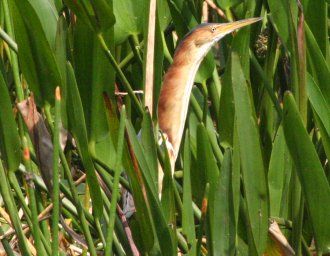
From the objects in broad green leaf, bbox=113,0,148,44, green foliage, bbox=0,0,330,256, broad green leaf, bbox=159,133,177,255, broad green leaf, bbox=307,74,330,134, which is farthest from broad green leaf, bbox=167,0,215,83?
A: broad green leaf, bbox=159,133,177,255

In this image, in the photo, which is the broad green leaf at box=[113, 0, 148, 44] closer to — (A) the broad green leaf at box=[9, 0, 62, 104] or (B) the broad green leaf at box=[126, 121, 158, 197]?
(A) the broad green leaf at box=[9, 0, 62, 104]

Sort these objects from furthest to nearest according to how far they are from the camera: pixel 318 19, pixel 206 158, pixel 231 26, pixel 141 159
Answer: pixel 231 26 → pixel 318 19 → pixel 206 158 → pixel 141 159

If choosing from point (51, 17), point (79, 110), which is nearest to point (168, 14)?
point (51, 17)

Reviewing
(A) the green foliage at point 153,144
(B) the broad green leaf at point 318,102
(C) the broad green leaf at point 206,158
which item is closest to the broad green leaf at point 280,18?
(A) the green foliage at point 153,144

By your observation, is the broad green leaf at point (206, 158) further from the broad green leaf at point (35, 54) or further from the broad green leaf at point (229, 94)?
the broad green leaf at point (35, 54)

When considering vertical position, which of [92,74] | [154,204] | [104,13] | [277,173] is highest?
[104,13]

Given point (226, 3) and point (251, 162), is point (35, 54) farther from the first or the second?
point (226, 3)

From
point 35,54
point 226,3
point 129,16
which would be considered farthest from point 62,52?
point 226,3

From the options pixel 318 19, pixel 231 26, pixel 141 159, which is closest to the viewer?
pixel 141 159
